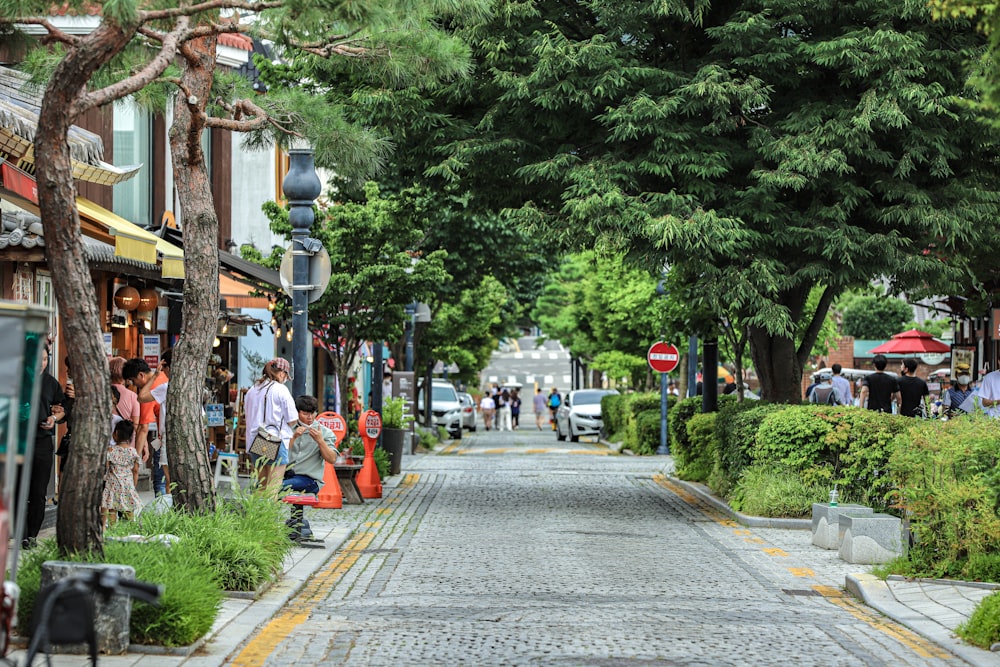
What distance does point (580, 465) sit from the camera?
1174 inches

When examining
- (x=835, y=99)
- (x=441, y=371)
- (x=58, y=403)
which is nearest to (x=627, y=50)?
(x=835, y=99)

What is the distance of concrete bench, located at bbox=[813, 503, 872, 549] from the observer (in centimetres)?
1463

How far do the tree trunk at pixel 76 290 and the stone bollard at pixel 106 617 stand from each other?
41cm

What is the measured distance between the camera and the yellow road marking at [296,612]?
29.0ft

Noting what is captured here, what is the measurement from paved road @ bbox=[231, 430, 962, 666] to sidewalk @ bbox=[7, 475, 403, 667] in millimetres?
125

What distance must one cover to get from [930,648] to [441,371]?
53.6 metres

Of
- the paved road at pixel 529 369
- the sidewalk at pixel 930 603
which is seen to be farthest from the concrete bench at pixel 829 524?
the paved road at pixel 529 369

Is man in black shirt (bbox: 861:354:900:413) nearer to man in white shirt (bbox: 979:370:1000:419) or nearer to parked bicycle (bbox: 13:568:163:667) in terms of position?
man in white shirt (bbox: 979:370:1000:419)

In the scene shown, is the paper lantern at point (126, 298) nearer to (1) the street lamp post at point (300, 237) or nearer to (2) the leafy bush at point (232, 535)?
(1) the street lamp post at point (300, 237)

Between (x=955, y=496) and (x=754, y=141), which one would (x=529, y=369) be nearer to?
(x=754, y=141)

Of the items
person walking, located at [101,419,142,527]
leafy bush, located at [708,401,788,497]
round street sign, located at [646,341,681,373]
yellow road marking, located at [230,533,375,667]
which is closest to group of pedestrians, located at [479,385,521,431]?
round street sign, located at [646,341,681,373]

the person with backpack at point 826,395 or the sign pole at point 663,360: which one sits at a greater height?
the sign pole at point 663,360

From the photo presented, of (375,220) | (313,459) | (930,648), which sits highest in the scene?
(375,220)

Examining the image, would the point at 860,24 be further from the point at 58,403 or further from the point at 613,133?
the point at 58,403
